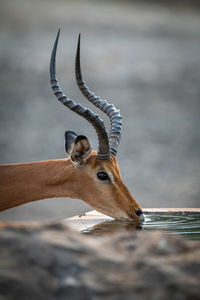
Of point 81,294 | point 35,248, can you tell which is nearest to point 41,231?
point 35,248

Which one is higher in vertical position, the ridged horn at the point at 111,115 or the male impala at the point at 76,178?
the ridged horn at the point at 111,115

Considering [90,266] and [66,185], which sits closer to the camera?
[90,266]

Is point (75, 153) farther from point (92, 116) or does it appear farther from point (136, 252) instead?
point (136, 252)

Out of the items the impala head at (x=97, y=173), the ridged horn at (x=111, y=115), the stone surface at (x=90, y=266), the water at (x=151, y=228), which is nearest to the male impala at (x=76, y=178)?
the impala head at (x=97, y=173)

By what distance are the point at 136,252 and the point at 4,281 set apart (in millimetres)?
245

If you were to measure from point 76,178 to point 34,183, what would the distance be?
400 mm

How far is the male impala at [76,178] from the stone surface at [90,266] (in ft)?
8.73

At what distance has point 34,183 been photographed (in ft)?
11.3

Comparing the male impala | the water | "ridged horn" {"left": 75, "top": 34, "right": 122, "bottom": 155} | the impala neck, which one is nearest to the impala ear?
the male impala

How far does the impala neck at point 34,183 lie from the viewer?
3.44 m

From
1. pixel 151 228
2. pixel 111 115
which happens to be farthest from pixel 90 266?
pixel 111 115

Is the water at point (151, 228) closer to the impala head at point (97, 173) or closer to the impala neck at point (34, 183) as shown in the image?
the impala head at point (97, 173)

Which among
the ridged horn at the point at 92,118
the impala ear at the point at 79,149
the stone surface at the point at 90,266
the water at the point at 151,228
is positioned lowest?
the water at the point at 151,228

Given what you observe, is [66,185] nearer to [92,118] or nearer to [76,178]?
[76,178]
